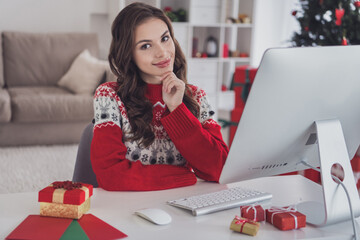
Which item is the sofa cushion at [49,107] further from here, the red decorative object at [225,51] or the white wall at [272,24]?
the white wall at [272,24]

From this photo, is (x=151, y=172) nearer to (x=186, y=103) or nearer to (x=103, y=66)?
(x=186, y=103)

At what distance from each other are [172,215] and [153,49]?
1.88 ft

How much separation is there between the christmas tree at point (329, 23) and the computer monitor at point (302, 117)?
2262mm

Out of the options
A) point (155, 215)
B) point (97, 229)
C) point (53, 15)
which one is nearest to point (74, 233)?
point (97, 229)

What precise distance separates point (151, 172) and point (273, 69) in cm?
55

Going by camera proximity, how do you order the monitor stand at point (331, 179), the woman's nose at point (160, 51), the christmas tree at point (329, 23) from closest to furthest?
the monitor stand at point (331, 179) → the woman's nose at point (160, 51) → the christmas tree at point (329, 23)

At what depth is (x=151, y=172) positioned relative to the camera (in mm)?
1334

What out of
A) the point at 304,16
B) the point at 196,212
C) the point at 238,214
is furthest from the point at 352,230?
the point at 304,16

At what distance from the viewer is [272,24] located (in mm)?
5957

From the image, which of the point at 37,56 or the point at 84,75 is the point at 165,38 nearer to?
the point at 84,75

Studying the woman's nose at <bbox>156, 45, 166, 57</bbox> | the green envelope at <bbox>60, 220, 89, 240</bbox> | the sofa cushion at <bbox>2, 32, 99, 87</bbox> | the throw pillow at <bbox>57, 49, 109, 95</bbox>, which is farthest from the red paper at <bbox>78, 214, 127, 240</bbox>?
the sofa cushion at <bbox>2, 32, 99, 87</bbox>

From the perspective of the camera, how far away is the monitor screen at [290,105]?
0.96 m

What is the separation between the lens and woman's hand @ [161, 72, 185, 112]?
4.66 ft

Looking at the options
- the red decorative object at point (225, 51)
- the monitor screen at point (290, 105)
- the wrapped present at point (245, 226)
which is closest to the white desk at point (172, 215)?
the wrapped present at point (245, 226)
